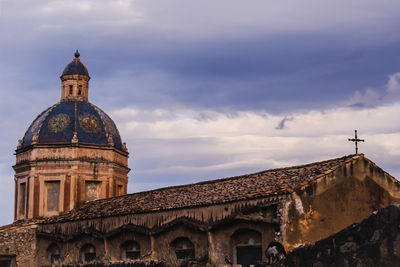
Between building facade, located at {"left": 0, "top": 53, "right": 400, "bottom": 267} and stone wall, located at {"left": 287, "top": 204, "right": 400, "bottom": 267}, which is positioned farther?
building facade, located at {"left": 0, "top": 53, "right": 400, "bottom": 267}

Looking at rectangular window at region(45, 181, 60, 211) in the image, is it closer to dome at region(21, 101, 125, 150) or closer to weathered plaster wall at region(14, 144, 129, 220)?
weathered plaster wall at region(14, 144, 129, 220)

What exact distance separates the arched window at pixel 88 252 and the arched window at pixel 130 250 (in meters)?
2.01

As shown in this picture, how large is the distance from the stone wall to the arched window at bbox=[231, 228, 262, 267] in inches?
496

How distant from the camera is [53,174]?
30672 millimetres

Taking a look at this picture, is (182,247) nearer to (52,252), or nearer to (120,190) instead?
(52,252)

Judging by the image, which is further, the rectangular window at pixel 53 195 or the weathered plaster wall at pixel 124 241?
the rectangular window at pixel 53 195

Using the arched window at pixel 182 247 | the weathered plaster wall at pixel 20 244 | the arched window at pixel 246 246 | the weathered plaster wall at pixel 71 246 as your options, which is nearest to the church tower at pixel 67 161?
the weathered plaster wall at pixel 20 244

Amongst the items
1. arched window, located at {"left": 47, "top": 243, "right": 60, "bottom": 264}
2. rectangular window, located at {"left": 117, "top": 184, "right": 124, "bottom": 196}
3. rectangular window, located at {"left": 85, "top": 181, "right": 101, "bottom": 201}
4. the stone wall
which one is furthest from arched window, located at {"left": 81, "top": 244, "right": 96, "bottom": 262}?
the stone wall

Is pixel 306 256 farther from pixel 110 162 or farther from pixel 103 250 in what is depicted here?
pixel 110 162

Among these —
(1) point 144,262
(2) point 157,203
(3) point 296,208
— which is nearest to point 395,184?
(3) point 296,208

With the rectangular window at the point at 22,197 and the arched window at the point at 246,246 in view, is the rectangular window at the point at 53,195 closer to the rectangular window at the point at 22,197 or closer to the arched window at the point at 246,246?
the rectangular window at the point at 22,197

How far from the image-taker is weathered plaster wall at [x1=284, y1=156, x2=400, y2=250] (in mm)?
18484

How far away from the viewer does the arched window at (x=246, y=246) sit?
1952cm

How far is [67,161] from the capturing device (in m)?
30.7
